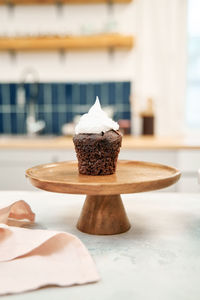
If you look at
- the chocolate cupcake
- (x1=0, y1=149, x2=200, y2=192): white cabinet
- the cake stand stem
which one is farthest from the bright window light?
the cake stand stem

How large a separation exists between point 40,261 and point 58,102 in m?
2.64

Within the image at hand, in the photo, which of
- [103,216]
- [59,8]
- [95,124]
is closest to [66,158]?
[59,8]

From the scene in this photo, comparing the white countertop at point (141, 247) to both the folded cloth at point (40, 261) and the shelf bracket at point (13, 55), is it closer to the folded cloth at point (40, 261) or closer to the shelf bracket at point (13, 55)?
the folded cloth at point (40, 261)

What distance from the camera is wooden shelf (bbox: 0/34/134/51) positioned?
9.49 feet

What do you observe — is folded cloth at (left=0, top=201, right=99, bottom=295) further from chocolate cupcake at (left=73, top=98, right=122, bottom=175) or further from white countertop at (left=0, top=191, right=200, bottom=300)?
chocolate cupcake at (left=73, top=98, right=122, bottom=175)

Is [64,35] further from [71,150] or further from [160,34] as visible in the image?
[71,150]

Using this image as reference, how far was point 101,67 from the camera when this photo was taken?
3.14 metres

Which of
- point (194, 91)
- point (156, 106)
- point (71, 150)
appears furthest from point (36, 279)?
point (194, 91)

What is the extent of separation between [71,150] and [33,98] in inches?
36.8

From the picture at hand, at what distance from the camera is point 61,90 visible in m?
3.19

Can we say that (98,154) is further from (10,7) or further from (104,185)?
(10,7)

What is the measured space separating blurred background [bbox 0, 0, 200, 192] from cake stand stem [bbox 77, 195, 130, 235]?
2.14 meters

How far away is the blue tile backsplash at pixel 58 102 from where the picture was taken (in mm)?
3160

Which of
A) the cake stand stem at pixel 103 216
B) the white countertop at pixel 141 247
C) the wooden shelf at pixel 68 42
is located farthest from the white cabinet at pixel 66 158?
the cake stand stem at pixel 103 216
